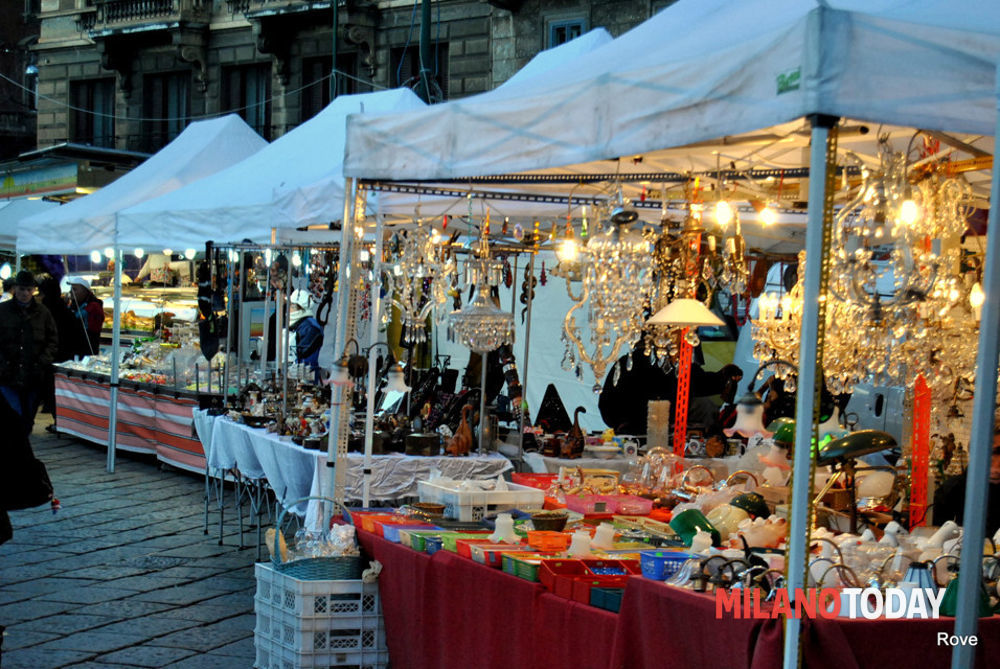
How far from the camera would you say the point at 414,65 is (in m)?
20.7

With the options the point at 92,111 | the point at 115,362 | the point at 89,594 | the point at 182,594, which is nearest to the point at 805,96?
the point at 182,594

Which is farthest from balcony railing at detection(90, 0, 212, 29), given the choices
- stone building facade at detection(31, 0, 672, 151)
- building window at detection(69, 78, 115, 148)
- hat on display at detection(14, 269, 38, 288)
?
hat on display at detection(14, 269, 38, 288)

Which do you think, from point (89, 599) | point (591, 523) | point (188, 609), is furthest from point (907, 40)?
point (89, 599)

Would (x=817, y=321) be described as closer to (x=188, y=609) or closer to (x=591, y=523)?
(x=591, y=523)

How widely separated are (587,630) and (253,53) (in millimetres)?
20665

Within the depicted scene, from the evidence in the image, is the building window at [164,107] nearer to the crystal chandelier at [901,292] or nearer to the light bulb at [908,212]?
the crystal chandelier at [901,292]

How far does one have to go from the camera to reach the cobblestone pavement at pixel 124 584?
18.4ft

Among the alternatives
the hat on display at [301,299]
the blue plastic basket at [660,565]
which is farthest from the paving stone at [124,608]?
the hat on display at [301,299]

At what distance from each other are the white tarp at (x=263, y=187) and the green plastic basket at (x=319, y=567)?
10.2 feet

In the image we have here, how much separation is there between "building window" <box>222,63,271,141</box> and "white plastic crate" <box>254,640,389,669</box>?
1860cm

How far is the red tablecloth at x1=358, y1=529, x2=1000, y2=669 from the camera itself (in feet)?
10.9

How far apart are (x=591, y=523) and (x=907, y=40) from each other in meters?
2.82

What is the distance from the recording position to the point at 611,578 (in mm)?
4051

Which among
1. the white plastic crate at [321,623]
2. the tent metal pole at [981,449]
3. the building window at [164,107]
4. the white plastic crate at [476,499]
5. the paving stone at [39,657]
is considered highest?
the building window at [164,107]
